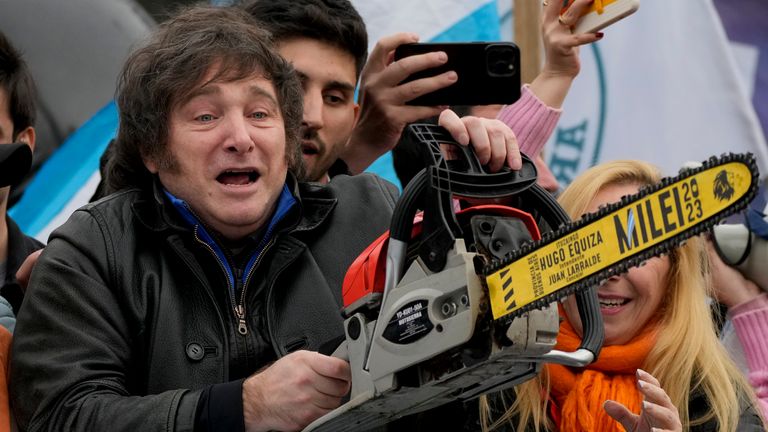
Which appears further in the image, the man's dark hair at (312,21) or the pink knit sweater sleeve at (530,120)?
the man's dark hair at (312,21)

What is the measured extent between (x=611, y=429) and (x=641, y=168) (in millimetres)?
656

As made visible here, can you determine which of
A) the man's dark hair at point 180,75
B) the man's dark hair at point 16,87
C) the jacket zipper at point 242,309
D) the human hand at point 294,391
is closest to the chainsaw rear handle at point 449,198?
the human hand at point 294,391

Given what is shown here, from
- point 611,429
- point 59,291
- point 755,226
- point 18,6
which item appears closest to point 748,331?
point 755,226

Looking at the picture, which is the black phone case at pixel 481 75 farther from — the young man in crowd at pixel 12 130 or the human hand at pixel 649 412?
the young man in crowd at pixel 12 130

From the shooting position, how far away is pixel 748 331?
10.4 feet

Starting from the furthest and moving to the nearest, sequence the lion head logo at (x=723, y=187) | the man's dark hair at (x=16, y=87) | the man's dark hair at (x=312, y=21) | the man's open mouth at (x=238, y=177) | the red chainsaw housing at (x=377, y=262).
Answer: the man's dark hair at (x=16, y=87) < the man's dark hair at (x=312, y=21) < the man's open mouth at (x=238, y=177) < the red chainsaw housing at (x=377, y=262) < the lion head logo at (x=723, y=187)

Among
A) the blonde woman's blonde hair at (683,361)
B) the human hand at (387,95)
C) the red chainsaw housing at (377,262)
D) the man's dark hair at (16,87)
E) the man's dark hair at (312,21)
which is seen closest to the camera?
the red chainsaw housing at (377,262)

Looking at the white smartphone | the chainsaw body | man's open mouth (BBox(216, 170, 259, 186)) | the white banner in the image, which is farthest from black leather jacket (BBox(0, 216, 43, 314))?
the white banner

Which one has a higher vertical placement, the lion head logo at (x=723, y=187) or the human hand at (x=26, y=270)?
the human hand at (x=26, y=270)

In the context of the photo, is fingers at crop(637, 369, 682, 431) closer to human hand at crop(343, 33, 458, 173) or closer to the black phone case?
the black phone case

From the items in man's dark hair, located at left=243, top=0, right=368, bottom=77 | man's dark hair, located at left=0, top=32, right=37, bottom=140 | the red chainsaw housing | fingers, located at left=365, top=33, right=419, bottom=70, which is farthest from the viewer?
man's dark hair, located at left=0, top=32, right=37, bottom=140

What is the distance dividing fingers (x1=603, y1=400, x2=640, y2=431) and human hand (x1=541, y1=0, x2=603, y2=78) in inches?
44.4

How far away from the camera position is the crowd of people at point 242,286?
215 centimetres

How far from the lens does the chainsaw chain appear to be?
5.22ft
